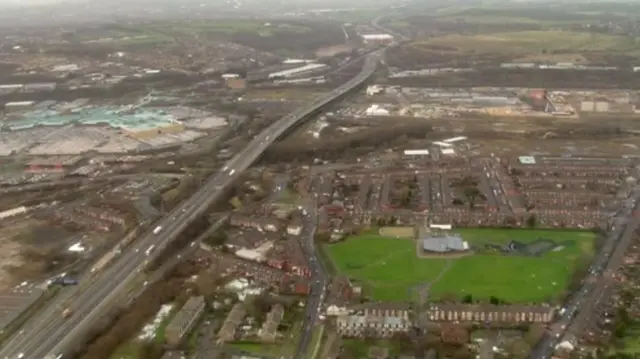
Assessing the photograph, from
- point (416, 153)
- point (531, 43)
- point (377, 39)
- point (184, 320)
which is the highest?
point (184, 320)

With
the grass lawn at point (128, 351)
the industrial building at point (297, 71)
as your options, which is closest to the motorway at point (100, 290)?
the grass lawn at point (128, 351)

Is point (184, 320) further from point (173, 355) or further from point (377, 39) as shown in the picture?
point (377, 39)

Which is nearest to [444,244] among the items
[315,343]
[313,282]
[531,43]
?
[313,282]

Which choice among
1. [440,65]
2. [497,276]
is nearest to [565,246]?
[497,276]

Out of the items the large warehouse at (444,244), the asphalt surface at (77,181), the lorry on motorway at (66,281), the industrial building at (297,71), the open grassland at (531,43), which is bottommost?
the industrial building at (297,71)

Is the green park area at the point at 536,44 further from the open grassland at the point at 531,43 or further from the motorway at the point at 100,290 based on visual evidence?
the motorway at the point at 100,290

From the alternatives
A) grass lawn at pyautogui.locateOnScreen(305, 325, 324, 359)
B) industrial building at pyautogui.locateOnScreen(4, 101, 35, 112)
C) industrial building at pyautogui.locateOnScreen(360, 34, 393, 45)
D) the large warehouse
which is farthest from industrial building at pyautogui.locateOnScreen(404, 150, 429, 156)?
industrial building at pyautogui.locateOnScreen(360, 34, 393, 45)

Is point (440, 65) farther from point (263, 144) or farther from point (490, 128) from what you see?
point (263, 144)
